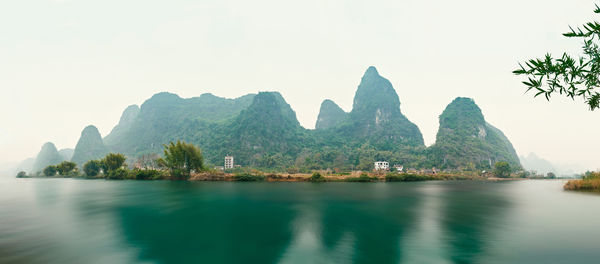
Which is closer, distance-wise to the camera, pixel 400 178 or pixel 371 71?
pixel 400 178

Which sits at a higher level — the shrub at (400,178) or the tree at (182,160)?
the tree at (182,160)

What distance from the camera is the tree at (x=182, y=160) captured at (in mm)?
56219

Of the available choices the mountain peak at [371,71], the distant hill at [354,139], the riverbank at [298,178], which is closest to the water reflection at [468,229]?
the riverbank at [298,178]

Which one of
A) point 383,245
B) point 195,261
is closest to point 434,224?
point 383,245

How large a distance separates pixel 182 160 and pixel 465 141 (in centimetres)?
11784

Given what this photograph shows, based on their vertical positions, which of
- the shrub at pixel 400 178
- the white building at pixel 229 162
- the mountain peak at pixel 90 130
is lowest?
the shrub at pixel 400 178

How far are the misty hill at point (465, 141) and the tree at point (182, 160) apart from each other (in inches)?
3424

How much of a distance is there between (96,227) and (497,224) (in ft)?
71.2

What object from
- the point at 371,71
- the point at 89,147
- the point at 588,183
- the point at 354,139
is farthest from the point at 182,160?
the point at 89,147

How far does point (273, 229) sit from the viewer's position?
13234 millimetres

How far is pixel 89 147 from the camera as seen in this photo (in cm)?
18662

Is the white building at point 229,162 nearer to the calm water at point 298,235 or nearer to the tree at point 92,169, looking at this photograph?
the tree at point 92,169

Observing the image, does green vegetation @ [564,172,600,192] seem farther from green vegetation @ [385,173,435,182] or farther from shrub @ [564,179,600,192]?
green vegetation @ [385,173,435,182]

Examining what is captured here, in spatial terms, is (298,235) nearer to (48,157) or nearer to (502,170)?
(502,170)
